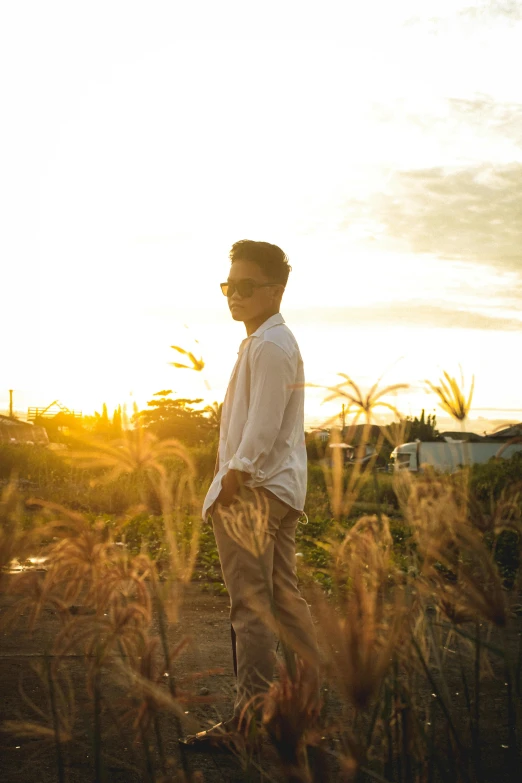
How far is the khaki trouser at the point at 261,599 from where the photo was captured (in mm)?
3281

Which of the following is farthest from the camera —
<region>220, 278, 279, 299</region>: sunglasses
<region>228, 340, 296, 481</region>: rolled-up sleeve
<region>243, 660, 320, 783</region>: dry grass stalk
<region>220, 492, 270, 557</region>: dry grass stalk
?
<region>220, 278, 279, 299</region>: sunglasses

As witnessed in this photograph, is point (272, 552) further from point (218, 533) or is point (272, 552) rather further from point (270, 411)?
point (270, 411)

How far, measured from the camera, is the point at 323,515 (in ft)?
45.7

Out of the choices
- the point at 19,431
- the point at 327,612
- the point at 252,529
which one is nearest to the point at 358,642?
the point at 327,612

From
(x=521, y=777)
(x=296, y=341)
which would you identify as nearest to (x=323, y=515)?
(x=296, y=341)

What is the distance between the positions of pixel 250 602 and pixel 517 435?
1.55m

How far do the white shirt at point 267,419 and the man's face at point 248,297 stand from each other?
0.26ft

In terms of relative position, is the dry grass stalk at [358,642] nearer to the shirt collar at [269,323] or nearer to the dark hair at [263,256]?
the shirt collar at [269,323]

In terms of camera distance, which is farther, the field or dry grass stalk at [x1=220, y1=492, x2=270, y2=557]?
dry grass stalk at [x1=220, y1=492, x2=270, y2=557]

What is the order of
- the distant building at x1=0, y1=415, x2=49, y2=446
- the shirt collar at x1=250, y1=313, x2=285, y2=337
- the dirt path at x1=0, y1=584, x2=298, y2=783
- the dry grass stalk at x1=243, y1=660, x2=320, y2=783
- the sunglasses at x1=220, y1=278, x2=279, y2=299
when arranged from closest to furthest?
the dry grass stalk at x1=243, y1=660, x2=320, y2=783
the dirt path at x1=0, y1=584, x2=298, y2=783
the shirt collar at x1=250, y1=313, x2=285, y2=337
the sunglasses at x1=220, y1=278, x2=279, y2=299
the distant building at x1=0, y1=415, x2=49, y2=446

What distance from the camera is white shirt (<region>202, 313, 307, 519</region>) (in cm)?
330

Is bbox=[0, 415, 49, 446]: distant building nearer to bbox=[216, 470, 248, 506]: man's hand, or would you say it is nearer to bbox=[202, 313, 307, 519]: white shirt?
bbox=[202, 313, 307, 519]: white shirt

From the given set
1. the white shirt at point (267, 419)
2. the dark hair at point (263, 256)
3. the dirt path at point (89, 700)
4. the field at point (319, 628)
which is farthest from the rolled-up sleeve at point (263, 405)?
the field at point (319, 628)

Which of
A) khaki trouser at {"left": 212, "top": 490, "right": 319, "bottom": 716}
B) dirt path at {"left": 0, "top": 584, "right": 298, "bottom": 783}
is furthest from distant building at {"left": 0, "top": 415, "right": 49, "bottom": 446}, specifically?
khaki trouser at {"left": 212, "top": 490, "right": 319, "bottom": 716}
